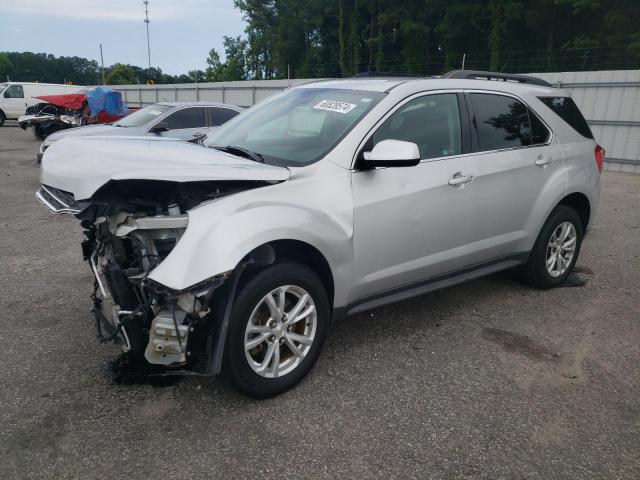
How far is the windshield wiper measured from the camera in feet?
10.9

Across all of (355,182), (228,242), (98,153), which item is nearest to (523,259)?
(355,182)

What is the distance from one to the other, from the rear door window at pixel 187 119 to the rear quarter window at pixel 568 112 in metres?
6.67

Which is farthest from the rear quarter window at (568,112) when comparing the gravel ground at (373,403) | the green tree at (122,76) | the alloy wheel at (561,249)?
the green tree at (122,76)

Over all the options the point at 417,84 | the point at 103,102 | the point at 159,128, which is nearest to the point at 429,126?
the point at 417,84

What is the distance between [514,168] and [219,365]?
2.75m

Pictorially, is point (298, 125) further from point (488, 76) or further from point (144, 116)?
point (144, 116)

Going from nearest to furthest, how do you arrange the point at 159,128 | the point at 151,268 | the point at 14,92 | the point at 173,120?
the point at 151,268 → the point at 159,128 → the point at 173,120 → the point at 14,92

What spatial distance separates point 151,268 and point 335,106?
5.47ft

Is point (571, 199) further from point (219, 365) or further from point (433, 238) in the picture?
point (219, 365)

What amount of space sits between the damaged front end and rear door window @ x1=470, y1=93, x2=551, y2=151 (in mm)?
1935

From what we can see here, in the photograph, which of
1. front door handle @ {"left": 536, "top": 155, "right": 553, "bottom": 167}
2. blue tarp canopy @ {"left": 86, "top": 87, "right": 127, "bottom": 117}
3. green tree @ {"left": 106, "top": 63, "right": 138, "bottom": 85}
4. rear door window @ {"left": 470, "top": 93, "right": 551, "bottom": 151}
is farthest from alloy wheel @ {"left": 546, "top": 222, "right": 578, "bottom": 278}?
green tree @ {"left": 106, "top": 63, "right": 138, "bottom": 85}

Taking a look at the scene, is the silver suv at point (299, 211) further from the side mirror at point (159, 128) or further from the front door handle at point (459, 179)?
the side mirror at point (159, 128)

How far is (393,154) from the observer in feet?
10.0

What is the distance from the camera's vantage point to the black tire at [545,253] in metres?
4.54
